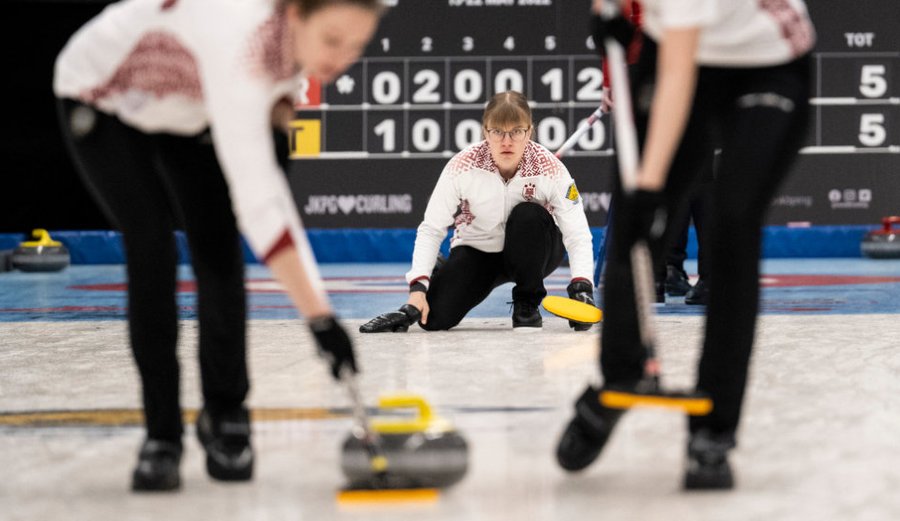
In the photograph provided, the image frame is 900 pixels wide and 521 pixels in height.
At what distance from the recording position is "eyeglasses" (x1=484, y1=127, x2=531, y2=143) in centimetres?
433

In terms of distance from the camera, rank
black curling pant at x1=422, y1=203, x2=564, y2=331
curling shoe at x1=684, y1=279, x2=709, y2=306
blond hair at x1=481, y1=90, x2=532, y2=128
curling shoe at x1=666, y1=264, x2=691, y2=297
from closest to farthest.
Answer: blond hair at x1=481, y1=90, x2=532, y2=128 → black curling pant at x1=422, y1=203, x2=564, y2=331 → curling shoe at x1=684, y1=279, x2=709, y2=306 → curling shoe at x1=666, y1=264, x2=691, y2=297

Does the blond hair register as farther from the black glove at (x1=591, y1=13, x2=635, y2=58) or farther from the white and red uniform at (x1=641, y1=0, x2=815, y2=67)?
the white and red uniform at (x1=641, y1=0, x2=815, y2=67)

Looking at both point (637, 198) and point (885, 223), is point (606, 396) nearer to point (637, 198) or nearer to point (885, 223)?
point (637, 198)

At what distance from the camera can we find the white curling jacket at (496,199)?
444 centimetres

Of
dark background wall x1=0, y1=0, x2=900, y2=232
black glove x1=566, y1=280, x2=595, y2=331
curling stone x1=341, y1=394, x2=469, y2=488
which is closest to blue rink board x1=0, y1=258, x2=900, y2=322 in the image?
dark background wall x1=0, y1=0, x2=900, y2=232

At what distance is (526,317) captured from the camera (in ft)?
14.8

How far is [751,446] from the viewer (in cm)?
233

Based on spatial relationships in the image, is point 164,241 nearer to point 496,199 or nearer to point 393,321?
point 393,321

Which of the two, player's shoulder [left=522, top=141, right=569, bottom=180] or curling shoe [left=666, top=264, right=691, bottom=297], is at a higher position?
player's shoulder [left=522, top=141, right=569, bottom=180]

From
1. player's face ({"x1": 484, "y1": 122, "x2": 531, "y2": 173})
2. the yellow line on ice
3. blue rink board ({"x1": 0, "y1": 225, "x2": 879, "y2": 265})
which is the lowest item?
blue rink board ({"x1": 0, "y1": 225, "x2": 879, "y2": 265})

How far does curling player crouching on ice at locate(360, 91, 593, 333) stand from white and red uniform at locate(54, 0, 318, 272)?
7.79 feet

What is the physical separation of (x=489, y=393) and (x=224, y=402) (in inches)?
37.7

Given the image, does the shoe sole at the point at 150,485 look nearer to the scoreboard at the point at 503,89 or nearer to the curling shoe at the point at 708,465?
the curling shoe at the point at 708,465

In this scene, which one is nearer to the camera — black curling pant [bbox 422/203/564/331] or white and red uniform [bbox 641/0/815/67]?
white and red uniform [bbox 641/0/815/67]
